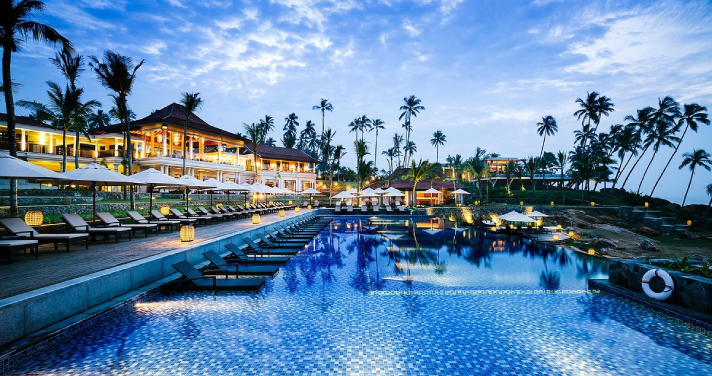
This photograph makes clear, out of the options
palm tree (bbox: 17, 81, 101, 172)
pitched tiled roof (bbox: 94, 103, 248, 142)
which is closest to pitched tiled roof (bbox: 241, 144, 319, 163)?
pitched tiled roof (bbox: 94, 103, 248, 142)

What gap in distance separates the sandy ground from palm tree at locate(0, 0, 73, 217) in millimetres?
24635

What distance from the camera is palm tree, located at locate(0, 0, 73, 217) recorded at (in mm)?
10273

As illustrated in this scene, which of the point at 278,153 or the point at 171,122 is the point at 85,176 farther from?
the point at 278,153

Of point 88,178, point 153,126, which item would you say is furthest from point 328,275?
point 153,126

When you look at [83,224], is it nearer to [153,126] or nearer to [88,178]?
[88,178]

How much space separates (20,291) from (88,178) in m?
6.07

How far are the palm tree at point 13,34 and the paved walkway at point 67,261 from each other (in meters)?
4.83

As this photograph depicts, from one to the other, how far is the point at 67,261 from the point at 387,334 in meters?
6.71

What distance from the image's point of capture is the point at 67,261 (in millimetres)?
6355

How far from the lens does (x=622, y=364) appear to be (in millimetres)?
3783

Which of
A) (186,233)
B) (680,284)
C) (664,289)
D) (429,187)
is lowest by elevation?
(664,289)

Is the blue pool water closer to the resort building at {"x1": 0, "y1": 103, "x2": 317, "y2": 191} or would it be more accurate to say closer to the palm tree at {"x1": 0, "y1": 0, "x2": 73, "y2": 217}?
the palm tree at {"x1": 0, "y1": 0, "x2": 73, "y2": 217}

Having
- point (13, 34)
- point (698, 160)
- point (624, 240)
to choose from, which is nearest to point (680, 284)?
point (13, 34)

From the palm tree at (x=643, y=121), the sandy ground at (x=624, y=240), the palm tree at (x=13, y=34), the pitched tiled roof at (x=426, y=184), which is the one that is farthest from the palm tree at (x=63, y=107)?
the palm tree at (x=643, y=121)
